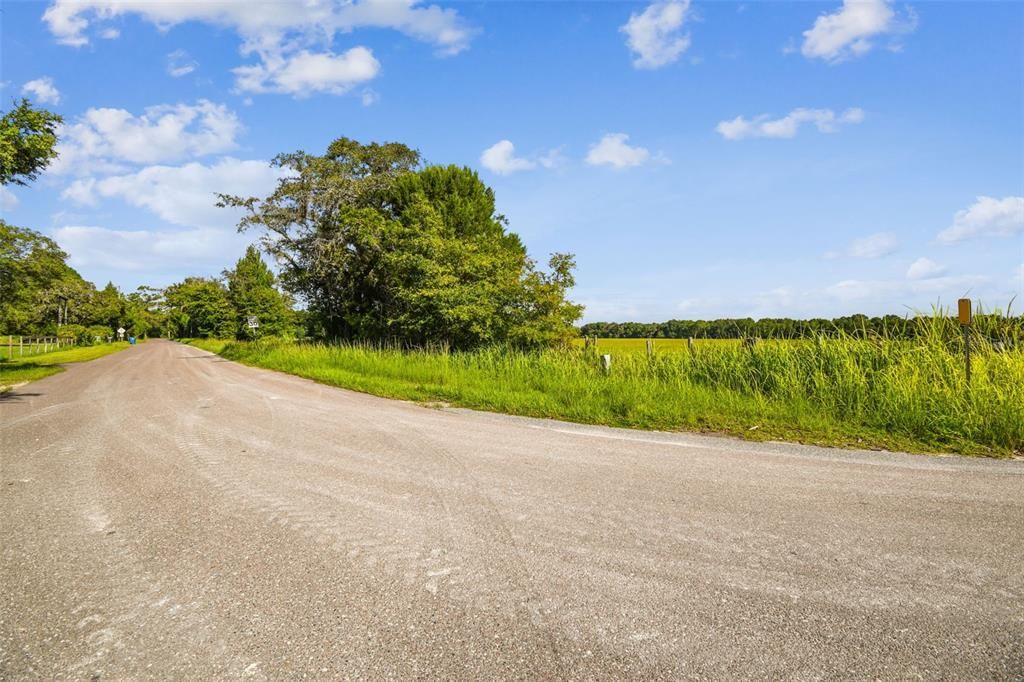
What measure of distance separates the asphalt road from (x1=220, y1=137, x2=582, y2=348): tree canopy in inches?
518

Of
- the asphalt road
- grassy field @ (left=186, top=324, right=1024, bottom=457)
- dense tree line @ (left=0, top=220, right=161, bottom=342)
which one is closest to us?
the asphalt road

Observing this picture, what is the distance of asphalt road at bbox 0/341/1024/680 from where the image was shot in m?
2.09

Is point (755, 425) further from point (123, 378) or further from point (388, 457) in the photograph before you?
point (123, 378)

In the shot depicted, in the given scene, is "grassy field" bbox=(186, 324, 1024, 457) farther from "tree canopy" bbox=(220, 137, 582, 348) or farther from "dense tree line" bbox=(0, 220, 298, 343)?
"dense tree line" bbox=(0, 220, 298, 343)

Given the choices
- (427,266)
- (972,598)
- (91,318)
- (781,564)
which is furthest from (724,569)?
(91,318)

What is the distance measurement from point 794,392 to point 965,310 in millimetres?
2620

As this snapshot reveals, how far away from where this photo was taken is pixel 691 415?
759 cm

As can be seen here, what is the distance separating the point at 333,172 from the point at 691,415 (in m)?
27.8

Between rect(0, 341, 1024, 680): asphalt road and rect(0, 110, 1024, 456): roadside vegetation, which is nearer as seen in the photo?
rect(0, 341, 1024, 680): asphalt road

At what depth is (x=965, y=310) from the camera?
304 inches

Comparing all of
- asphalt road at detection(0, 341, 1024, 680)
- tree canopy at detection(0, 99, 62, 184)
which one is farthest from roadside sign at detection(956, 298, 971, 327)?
tree canopy at detection(0, 99, 62, 184)

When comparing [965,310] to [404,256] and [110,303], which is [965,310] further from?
[110,303]

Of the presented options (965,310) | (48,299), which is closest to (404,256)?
(965,310)

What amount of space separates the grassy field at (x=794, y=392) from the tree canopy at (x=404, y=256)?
242 inches
